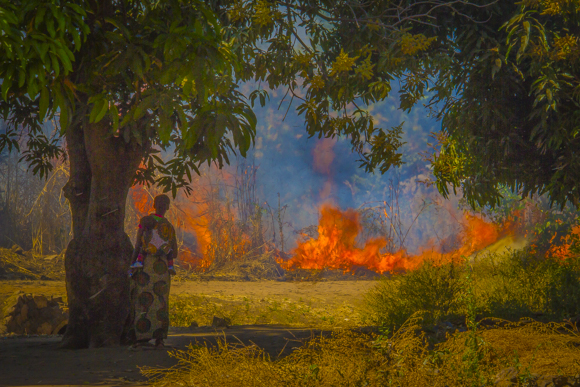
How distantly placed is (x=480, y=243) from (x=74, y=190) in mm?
15376

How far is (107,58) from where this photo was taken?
12.8ft

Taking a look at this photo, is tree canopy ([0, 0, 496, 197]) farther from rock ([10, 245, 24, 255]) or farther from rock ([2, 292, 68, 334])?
rock ([10, 245, 24, 255])

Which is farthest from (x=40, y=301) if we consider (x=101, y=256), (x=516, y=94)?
(x=516, y=94)

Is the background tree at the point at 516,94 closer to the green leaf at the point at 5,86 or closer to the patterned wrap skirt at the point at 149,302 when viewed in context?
the patterned wrap skirt at the point at 149,302

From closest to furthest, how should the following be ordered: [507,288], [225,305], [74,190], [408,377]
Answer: [408,377] < [74,190] < [507,288] < [225,305]

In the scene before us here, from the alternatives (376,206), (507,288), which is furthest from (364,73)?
(376,206)

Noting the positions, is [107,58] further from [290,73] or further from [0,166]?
[0,166]

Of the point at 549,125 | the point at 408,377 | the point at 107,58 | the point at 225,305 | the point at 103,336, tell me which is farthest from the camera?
the point at 225,305

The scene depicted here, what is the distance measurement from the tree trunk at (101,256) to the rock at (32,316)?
360 cm

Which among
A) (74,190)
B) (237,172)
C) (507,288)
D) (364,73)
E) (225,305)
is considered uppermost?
(237,172)

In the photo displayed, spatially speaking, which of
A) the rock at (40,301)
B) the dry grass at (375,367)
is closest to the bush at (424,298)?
the dry grass at (375,367)

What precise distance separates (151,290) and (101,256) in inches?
31.9

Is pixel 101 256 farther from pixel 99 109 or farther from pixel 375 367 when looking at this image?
pixel 375 367

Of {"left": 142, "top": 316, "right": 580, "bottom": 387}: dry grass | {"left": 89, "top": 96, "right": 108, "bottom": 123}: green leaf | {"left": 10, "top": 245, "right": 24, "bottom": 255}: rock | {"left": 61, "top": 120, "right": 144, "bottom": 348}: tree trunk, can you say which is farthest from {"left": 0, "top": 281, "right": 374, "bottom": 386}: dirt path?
{"left": 10, "top": 245, "right": 24, "bottom": 255}: rock
